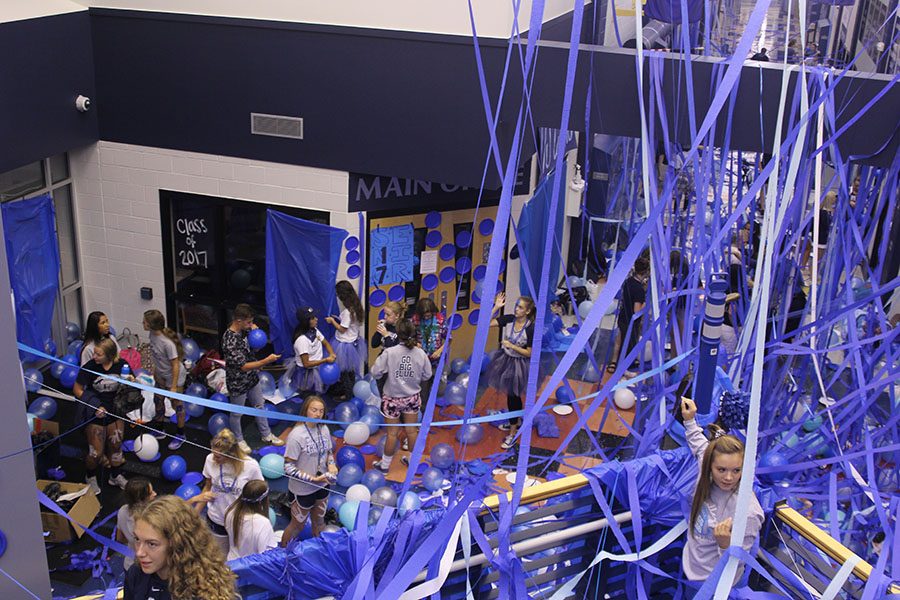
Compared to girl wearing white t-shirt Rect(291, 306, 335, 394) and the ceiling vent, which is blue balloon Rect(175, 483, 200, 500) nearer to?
girl wearing white t-shirt Rect(291, 306, 335, 394)

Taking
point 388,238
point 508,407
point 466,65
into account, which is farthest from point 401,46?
point 508,407

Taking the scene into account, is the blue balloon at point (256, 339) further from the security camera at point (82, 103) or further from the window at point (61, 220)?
the security camera at point (82, 103)

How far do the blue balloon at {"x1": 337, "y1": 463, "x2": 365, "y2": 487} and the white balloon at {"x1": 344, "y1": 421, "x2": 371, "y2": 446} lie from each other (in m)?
0.49

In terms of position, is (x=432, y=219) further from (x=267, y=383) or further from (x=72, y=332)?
(x=72, y=332)

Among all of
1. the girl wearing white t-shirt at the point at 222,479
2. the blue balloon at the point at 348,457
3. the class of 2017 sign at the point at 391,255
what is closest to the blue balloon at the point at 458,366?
the class of 2017 sign at the point at 391,255

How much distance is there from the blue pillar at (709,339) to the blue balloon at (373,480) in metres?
2.30

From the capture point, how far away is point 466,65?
662 centimetres

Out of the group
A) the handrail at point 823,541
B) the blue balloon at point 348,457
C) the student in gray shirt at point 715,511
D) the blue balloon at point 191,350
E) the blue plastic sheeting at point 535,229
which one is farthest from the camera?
the blue plastic sheeting at point 535,229

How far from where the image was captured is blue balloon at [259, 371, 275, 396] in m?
6.82

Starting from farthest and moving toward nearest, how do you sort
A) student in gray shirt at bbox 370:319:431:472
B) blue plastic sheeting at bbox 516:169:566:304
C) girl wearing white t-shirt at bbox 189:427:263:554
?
blue plastic sheeting at bbox 516:169:566:304
student in gray shirt at bbox 370:319:431:472
girl wearing white t-shirt at bbox 189:427:263:554

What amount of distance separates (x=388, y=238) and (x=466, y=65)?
1.51m

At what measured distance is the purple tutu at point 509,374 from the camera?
6.59 m

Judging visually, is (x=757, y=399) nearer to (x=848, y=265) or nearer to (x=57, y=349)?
(x=848, y=265)

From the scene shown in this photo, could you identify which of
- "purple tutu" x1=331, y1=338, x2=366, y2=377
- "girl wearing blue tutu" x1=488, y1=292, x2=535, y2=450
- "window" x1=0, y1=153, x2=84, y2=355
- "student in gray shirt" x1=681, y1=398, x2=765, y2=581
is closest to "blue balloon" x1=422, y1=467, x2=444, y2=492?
"girl wearing blue tutu" x1=488, y1=292, x2=535, y2=450
